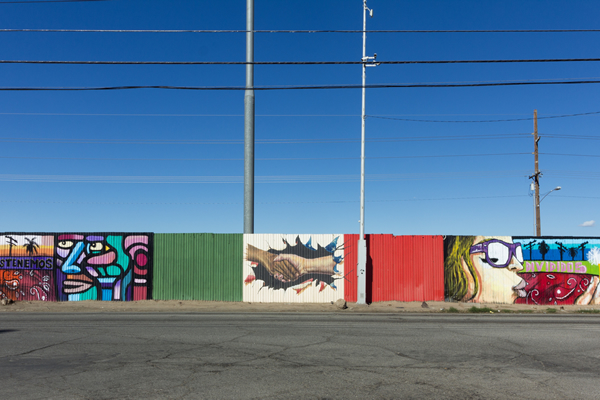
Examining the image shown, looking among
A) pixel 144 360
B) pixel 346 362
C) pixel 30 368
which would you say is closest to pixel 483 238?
pixel 346 362

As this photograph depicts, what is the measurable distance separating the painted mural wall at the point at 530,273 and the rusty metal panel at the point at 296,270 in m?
4.70

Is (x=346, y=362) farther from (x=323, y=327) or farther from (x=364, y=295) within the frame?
(x=364, y=295)

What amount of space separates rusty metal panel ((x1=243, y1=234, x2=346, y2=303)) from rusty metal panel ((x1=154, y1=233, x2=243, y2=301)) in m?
0.59

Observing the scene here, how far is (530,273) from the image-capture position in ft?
59.3

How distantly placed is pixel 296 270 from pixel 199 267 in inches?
160

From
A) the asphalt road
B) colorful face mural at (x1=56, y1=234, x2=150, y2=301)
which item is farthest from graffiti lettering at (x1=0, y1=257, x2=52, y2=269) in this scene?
the asphalt road

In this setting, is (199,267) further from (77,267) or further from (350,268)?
(350,268)

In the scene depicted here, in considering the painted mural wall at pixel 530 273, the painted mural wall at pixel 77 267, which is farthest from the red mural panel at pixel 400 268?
the painted mural wall at pixel 77 267

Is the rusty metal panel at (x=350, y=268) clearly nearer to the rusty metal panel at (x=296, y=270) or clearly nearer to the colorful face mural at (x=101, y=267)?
the rusty metal panel at (x=296, y=270)

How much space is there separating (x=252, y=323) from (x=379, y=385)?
20.5ft

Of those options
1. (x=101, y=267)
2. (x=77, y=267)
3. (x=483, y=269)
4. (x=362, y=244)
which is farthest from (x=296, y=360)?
(x=77, y=267)

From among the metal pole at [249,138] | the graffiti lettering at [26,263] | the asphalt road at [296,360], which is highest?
the metal pole at [249,138]

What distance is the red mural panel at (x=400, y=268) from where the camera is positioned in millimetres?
18188

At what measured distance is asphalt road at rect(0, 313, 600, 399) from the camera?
5832mm
